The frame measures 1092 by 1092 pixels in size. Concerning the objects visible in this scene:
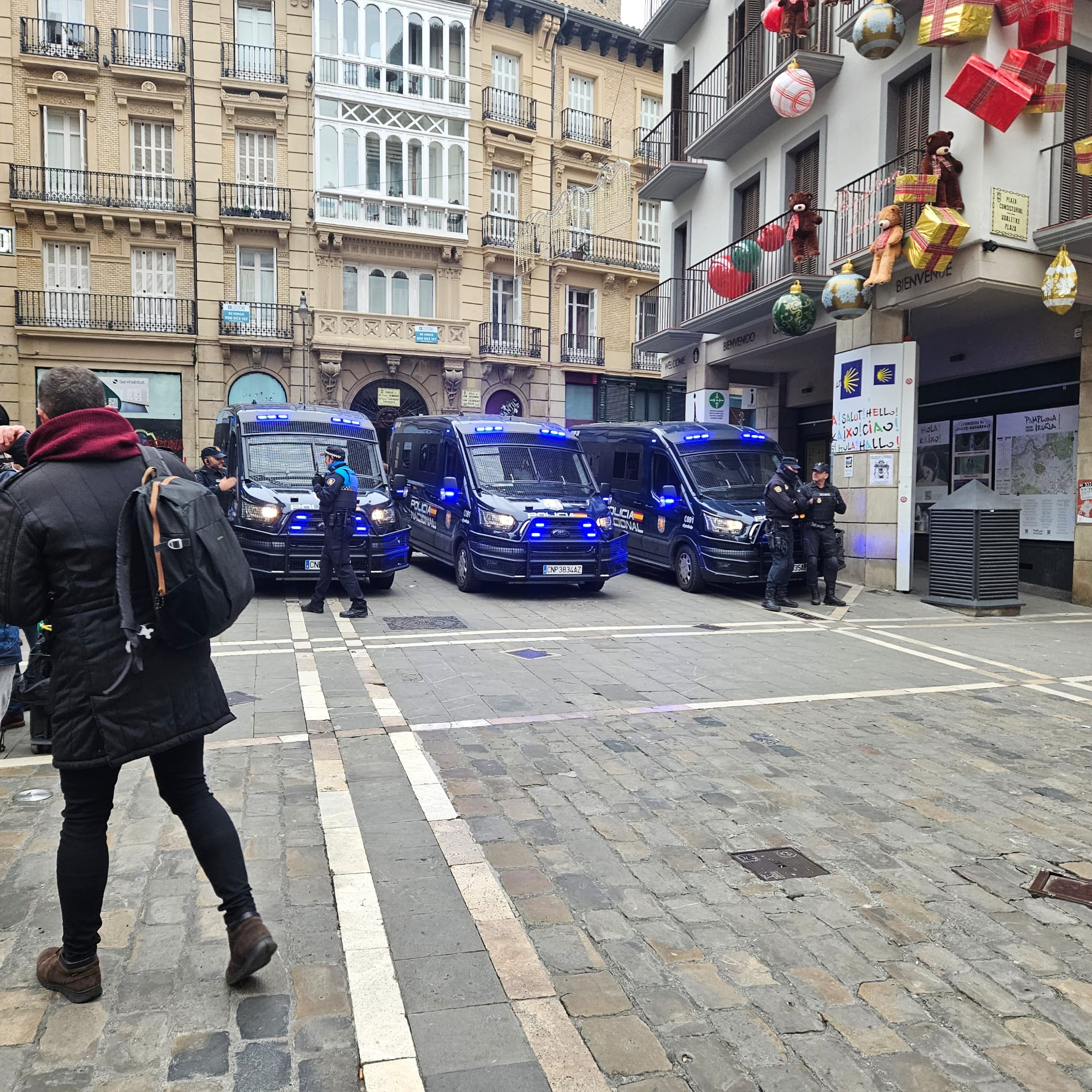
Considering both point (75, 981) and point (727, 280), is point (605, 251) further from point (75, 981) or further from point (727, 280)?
point (75, 981)

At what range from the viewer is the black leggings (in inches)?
118

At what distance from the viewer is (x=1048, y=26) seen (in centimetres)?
1244

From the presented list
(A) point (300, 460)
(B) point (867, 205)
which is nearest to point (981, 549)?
(B) point (867, 205)

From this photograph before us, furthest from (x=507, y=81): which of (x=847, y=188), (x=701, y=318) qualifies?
(x=847, y=188)

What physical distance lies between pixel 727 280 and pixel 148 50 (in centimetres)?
1921

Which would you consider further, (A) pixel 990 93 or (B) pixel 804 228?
(B) pixel 804 228

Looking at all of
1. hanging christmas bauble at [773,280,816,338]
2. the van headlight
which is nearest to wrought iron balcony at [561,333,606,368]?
hanging christmas bauble at [773,280,816,338]

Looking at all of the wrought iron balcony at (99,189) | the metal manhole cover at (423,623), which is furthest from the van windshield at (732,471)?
the wrought iron balcony at (99,189)

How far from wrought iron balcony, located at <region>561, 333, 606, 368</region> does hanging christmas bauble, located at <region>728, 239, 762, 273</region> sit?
15160 mm

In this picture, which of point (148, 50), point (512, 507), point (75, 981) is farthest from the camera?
point (148, 50)

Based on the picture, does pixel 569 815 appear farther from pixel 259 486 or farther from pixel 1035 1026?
pixel 259 486

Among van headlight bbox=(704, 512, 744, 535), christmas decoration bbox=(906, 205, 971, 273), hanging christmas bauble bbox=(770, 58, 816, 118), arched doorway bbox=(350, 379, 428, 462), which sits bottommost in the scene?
van headlight bbox=(704, 512, 744, 535)

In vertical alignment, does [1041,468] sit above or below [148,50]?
below

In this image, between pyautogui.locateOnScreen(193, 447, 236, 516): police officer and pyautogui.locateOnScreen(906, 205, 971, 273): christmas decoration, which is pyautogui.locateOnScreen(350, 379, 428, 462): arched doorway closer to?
pyautogui.locateOnScreen(193, 447, 236, 516): police officer
